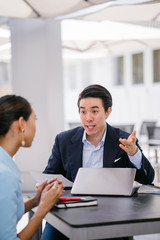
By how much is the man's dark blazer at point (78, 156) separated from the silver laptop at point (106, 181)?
12.5 inches

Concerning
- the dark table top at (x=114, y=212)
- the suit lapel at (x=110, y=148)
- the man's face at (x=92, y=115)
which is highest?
the man's face at (x=92, y=115)

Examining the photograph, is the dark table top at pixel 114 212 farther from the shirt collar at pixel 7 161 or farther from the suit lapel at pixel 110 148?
the suit lapel at pixel 110 148

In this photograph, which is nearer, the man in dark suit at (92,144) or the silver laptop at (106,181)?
the silver laptop at (106,181)

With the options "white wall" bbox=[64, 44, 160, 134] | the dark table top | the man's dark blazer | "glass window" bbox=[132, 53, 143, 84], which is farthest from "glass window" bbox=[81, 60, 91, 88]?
the dark table top

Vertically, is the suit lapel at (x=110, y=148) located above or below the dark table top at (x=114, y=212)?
above

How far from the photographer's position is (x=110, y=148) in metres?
2.77

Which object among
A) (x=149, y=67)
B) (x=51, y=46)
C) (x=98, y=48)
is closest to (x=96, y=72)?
(x=149, y=67)

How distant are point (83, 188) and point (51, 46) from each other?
14.6 ft

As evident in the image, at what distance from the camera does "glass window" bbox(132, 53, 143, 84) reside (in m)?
14.1

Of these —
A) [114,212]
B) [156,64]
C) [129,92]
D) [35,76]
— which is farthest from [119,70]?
[114,212]

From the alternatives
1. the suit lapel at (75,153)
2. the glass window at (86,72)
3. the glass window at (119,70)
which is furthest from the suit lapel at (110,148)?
the glass window at (86,72)

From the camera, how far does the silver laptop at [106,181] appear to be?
231 centimetres

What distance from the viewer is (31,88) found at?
6.40 m

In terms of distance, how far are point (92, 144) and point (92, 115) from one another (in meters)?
0.21
